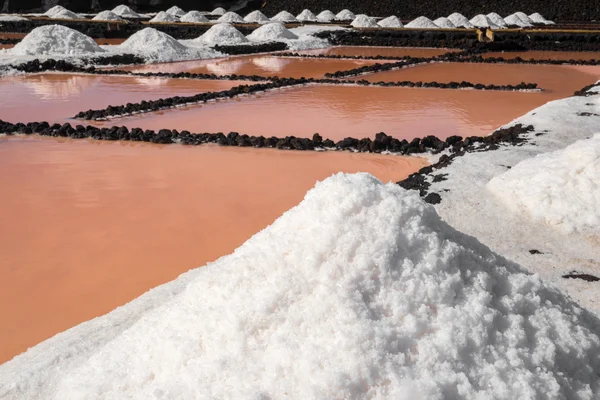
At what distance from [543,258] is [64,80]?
11075 millimetres

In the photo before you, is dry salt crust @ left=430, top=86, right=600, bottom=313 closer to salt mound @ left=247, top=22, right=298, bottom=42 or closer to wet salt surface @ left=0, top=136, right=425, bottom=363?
wet salt surface @ left=0, top=136, right=425, bottom=363

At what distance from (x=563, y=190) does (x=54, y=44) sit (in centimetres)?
1433

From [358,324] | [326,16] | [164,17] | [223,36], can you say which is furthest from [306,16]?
[358,324]

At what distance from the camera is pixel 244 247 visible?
2.28 meters

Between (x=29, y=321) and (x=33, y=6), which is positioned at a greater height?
(x=33, y=6)

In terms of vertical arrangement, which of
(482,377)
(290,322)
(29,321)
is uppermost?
(290,322)

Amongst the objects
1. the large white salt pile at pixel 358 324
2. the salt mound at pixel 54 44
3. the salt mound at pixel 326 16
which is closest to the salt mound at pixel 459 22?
the salt mound at pixel 326 16

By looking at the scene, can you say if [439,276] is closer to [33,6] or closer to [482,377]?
[482,377]

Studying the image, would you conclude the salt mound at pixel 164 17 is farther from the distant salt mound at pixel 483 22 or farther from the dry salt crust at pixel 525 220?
the dry salt crust at pixel 525 220

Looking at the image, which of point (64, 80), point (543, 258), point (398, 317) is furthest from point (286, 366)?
point (64, 80)

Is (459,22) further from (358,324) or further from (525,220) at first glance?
(358,324)

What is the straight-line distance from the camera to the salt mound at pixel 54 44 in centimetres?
1527

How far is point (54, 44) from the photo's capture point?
15.8m

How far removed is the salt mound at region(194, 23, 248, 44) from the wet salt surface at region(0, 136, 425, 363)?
41.1ft
